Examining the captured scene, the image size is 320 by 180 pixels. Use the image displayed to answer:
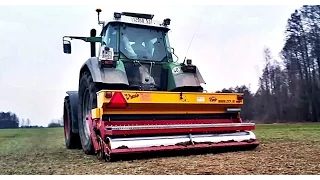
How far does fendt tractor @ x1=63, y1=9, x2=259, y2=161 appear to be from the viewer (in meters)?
5.21

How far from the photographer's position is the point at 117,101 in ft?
17.2

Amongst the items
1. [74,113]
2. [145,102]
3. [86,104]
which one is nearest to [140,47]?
[86,104]

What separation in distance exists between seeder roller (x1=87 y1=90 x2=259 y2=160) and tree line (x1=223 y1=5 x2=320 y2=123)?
13403 mm

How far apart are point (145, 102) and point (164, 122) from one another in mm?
486

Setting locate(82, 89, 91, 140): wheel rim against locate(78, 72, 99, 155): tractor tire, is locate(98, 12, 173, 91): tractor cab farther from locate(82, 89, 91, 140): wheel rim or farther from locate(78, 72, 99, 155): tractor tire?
locate(82, 89, 91, 140): wheel rim

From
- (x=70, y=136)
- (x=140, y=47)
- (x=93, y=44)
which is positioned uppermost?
(x=93, y=44)

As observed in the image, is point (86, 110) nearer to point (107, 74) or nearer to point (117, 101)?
point (107, 74)

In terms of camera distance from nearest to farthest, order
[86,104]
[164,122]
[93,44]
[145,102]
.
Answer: [145,102] → [164,122] → [86,104] → [93,44]

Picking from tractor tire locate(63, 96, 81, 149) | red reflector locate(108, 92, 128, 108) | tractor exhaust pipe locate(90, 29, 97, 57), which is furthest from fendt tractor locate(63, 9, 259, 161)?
tractor exhaust pipe locate(90, 29, 97, 57)

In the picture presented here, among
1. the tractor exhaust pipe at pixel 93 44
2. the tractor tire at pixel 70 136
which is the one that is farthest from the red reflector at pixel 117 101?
the tractor exhaust pipe at pixel 93 44

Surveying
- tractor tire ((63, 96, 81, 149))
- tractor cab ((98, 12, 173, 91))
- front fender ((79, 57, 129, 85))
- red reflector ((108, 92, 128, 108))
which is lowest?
tractor tire ((63, 96, 81, 149))

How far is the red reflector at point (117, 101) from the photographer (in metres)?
5.23

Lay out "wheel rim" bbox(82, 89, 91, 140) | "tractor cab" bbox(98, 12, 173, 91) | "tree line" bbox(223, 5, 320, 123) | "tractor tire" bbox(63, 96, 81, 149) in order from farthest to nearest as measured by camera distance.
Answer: "tree line" bbox(223, 5, 320, 123) → "tractor tire" bbox(63, 96, 81, 149) → "wheel rim" bbox(82, 89, 91, 140) → "tractor cab" bbox(98, 12, 173, 91)
